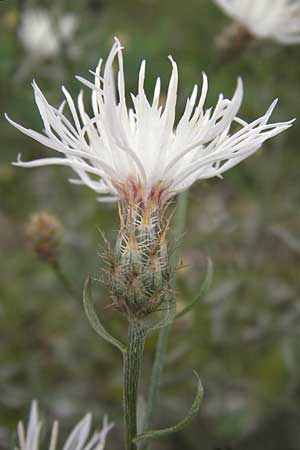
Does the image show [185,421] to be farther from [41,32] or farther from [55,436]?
[41,32]

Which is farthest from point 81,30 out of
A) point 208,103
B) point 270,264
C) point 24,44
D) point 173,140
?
point 173,140

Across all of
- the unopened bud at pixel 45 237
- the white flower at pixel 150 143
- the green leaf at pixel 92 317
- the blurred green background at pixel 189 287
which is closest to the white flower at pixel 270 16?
the blurred green background at pixel 189 287

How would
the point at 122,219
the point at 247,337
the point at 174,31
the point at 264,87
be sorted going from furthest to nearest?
the point at 174,31 → the point at 264,87 → the point at 247,337 → the point at 122,219

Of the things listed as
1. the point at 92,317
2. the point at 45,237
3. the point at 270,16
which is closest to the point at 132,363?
the point at 92,317

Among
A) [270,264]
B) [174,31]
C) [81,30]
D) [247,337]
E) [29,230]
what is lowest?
[247,337]

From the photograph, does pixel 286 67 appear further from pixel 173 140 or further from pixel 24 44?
pixel 173 140

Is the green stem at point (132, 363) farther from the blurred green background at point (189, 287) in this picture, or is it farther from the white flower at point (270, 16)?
the white flower at point (270, 16)
